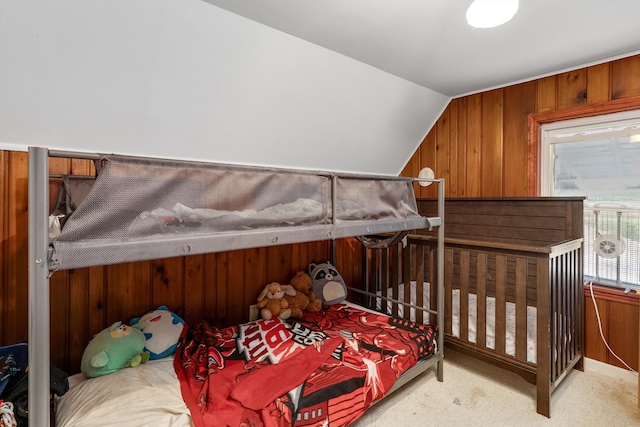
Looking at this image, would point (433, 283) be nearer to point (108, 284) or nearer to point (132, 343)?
point (132, 343)

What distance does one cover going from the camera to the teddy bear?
96.7 inches

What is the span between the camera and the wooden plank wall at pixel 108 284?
5.60ft

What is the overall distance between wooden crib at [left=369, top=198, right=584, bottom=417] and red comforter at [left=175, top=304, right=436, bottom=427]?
346 mm

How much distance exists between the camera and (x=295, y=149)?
2.62 m

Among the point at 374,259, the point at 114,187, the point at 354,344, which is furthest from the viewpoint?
the point at 374,259

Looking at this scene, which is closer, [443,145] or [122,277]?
[122,277]

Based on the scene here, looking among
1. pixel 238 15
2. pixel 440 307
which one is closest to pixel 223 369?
pixel 440 307

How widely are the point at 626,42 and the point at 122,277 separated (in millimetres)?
3552

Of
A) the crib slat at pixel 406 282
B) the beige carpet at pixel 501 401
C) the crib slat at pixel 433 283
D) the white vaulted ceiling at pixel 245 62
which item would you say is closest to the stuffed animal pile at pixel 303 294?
the crib slat at pixel 406 282

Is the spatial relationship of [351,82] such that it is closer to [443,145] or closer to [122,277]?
[443,145]

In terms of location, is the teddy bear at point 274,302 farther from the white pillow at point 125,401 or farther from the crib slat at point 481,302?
the crib slat at point 481,302

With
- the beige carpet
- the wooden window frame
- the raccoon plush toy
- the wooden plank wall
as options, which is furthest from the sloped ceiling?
the beige carpet

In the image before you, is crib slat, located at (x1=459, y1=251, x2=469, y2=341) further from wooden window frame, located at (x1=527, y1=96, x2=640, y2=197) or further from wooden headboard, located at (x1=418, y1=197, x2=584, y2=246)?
wooden window frame, located at (x1=527, y1=96, x2=640, y2=197)

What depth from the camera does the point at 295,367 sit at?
5.57ft
